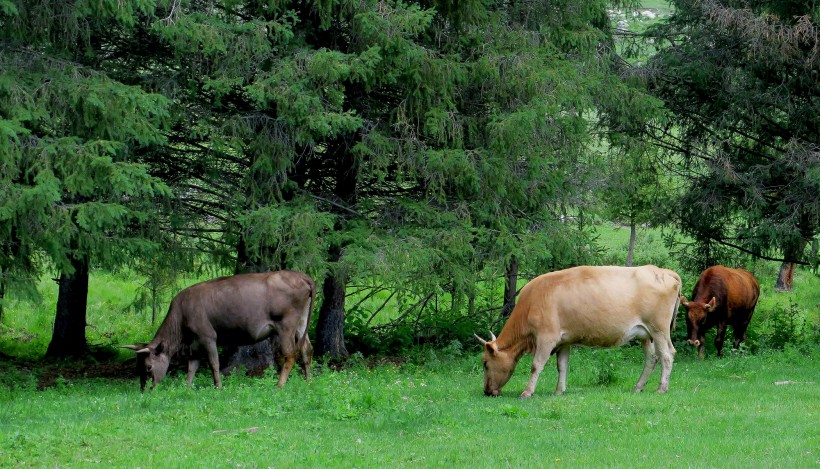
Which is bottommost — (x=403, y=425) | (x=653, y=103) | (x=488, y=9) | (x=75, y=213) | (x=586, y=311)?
(x=403, y=425)

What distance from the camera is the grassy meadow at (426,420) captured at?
9047mm

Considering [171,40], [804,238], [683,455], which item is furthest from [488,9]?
[683,455]

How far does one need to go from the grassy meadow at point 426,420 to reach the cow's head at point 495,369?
0.97 ft

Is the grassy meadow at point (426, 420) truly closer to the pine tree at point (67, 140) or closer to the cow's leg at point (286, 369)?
the cow's leg at point (286, 369)

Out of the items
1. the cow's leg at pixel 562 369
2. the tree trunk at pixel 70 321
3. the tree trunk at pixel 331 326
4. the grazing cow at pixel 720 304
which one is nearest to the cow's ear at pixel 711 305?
the grazing cow at pixel 720 304

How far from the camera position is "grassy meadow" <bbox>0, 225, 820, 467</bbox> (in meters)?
9.05

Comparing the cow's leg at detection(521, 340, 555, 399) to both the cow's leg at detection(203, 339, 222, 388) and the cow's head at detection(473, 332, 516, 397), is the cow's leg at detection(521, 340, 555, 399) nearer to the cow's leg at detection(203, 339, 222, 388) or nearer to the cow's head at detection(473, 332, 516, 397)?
the cow's head at detection(473, 332, 516, 397)

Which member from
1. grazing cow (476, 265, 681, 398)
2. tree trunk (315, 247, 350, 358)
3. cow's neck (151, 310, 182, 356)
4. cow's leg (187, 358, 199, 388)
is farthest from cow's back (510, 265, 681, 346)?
tree trunk (315, 247, 350, 358)

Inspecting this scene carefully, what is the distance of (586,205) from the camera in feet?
60.6

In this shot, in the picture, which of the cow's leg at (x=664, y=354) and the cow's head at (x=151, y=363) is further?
the cow's head at (x=151, y=363)

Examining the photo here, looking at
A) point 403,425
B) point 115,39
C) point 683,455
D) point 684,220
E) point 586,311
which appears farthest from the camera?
point 684,220

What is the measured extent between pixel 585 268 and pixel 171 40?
6.71 m

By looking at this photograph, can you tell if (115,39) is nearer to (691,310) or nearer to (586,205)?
(586,205)

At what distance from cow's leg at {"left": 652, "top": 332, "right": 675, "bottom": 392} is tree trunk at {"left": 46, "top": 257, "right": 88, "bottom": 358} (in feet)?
37.3
